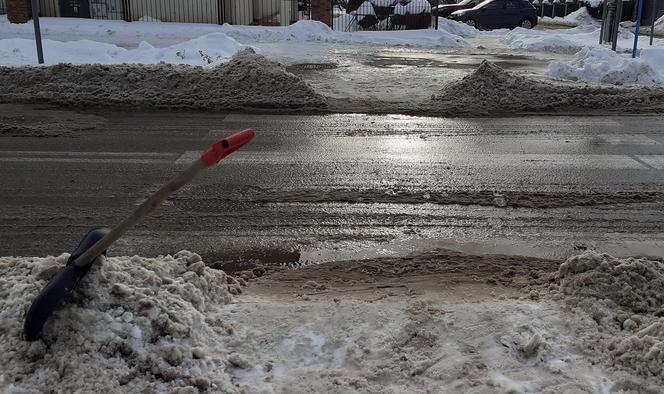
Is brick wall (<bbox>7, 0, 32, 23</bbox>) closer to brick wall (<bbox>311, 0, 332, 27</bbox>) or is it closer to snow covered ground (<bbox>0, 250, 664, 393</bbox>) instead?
brick wall (<bbox>311, 0, 332, 27</bbox>)

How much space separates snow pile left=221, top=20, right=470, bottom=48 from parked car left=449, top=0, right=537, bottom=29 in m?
8.49

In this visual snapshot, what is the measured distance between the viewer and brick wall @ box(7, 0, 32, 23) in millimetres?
24781

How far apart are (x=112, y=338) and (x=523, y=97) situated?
964 cm

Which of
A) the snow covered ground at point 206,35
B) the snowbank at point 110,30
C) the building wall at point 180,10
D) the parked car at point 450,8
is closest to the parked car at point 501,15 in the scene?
the parked car at point 450,8

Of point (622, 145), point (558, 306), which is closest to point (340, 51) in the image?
point (622, 145)

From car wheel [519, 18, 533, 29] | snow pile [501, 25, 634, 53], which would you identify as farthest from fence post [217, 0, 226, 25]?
car wheel [519, 18, 533, 29]

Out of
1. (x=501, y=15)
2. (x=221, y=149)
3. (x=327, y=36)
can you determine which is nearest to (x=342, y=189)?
(x=221, y=149)

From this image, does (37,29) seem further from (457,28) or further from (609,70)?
(457,28)

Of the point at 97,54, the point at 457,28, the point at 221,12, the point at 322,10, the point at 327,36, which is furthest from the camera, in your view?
the point at 457,28

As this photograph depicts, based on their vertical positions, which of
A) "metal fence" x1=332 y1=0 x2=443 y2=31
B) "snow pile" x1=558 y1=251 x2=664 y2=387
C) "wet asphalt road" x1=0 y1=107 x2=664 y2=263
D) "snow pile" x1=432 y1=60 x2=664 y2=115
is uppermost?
"metal fence" x1=332 y1=0 x2=443 y2=31

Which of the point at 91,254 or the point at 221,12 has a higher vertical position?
the point at 221,12

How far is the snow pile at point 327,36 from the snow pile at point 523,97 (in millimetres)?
12092

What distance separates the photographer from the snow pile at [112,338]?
293 centimetres

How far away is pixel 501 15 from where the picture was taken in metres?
32.9
